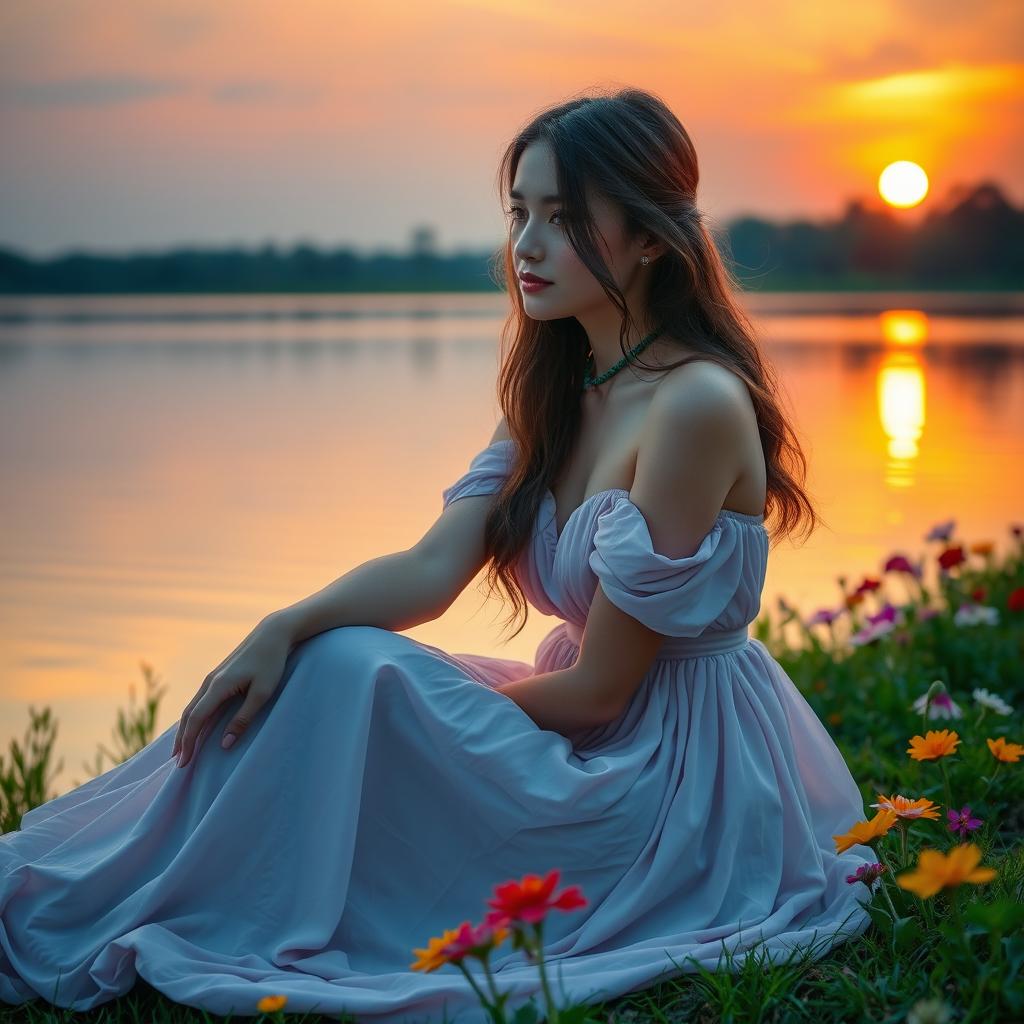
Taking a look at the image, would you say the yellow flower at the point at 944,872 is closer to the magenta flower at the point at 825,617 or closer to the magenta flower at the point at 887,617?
the magenta flower at the point at 887,617

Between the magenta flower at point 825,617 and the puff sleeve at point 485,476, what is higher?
the puff sleeve at point 485,476

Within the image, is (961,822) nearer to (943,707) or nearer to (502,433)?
(943,707)

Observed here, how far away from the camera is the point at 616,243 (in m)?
2.16

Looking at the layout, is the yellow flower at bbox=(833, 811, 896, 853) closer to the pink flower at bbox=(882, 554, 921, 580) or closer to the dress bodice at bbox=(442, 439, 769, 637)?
the dress bodice at bbox=(442, 439, 769, 637)

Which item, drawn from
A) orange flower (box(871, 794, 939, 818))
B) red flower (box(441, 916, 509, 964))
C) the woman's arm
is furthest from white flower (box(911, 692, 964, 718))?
red flower (box(441, 916, 509, 964))

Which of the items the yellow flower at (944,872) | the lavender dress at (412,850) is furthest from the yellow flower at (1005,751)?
the yellow flower at (944,872)

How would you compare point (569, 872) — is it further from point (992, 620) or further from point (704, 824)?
point (992, 620)

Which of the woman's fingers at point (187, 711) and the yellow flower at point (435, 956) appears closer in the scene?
the yellow flower at point (435, 956)

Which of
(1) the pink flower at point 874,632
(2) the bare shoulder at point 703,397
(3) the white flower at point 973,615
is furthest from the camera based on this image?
(3) the white flower at point 973,615

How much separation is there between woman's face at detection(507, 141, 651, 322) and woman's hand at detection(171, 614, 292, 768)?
0.70 metres

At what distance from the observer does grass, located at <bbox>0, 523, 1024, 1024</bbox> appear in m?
1.75

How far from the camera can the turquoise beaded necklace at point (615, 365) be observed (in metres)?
2.23

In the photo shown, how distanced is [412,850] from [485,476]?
28.4 inches

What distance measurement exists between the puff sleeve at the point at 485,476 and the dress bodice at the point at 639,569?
0.13 m
